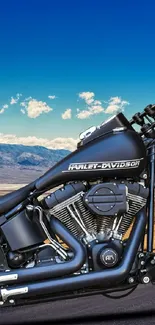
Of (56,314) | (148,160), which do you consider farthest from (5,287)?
(148,160)

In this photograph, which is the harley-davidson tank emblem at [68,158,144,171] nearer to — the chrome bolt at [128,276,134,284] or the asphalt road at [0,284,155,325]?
the chrome bolt at [128,276,134,284]

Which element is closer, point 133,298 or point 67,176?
point 67,176

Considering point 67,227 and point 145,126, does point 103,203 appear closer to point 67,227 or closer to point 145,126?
point 67,227

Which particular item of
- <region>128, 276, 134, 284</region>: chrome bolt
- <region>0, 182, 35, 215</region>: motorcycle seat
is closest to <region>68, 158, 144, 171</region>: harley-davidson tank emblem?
<region>0, 182, 35, 215</region>: motorcycle seat

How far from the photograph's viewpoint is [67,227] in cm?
371

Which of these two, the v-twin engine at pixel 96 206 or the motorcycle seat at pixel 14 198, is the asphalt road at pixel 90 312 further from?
the motorcycle seat at pixel 14 198

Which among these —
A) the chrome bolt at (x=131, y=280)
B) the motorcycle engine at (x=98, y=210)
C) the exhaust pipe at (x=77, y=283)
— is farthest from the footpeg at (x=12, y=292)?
the chrome bolt at (x=131, y=280)

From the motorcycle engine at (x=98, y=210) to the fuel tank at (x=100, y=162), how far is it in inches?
3.7

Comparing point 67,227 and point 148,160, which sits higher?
point 148,160

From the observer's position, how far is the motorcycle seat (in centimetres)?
374

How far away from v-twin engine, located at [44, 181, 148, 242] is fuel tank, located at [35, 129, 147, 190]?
10cm

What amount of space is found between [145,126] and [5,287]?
1.90 metres

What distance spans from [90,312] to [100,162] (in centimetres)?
175

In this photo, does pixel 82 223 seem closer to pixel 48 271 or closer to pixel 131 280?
pixel 48 271
